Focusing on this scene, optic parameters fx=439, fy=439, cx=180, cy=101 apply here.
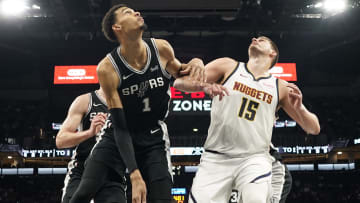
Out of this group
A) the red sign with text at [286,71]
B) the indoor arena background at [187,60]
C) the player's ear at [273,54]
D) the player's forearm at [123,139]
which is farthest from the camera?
the red sign with text at [286,71]

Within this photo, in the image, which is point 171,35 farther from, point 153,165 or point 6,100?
point 153,165

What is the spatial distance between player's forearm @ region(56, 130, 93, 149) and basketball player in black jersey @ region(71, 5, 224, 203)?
1.98 ft

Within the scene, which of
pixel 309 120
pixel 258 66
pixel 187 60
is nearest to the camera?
pixel 309 120

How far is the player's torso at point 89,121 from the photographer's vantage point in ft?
14.5

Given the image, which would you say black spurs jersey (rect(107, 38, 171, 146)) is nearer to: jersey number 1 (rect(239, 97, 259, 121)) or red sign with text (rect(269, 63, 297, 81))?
jersey number 1 (rect(239, 97, 259, 121))

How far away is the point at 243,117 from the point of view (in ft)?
13.9

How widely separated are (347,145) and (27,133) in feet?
55.3

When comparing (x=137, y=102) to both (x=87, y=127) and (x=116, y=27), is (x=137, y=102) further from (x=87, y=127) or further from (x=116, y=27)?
(x=87, y=127)

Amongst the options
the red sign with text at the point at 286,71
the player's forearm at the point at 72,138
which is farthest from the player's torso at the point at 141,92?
the red sign with text at the point at 286,71

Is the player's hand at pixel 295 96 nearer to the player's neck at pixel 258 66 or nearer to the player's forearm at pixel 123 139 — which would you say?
the player's neck at pixel 258 66

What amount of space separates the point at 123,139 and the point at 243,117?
1537mm

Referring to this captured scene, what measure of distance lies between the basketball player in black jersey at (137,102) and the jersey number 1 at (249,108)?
86 centimetres

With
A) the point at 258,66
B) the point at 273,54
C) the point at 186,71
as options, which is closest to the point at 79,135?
the point at 186,71

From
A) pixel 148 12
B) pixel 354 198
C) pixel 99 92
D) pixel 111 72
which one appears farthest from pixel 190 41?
pixel 111 72
